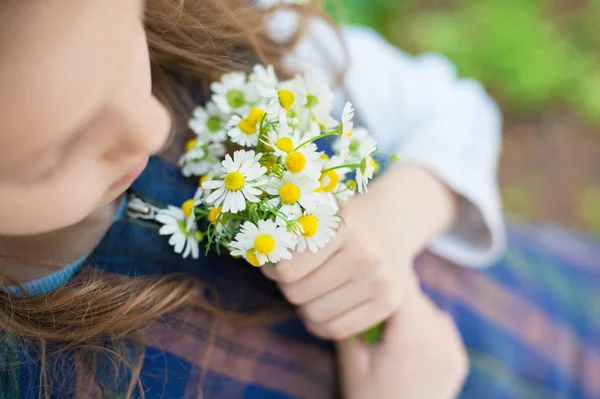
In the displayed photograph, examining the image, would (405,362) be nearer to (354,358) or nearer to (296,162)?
(354,358)

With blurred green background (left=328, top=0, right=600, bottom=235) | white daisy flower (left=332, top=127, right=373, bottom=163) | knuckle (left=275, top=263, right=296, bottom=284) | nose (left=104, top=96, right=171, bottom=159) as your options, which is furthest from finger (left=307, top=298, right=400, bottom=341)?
blurred green background (left=328, top=0, right=600, bottom=235)

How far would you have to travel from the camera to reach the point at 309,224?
57 cm

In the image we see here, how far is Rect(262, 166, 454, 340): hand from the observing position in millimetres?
696

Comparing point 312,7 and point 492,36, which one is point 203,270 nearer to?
point 312,7

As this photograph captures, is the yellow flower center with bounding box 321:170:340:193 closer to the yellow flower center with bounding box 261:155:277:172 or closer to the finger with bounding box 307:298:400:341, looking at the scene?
the yellow flower center with bounding box 261:155:277:172

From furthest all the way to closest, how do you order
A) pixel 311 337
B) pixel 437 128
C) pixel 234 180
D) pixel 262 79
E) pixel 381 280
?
1. pixel 437 128
2. pixel 311 337
3. pixel 381 280
4. pixel 262 79
5. pixel 234 180

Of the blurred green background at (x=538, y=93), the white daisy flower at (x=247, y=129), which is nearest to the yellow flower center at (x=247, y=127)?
the white daisy flower at (x=247, y=129)

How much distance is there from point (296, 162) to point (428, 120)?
0.56m

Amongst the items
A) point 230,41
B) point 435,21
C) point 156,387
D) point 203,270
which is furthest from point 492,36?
point 156,387

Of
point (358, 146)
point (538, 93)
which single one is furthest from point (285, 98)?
point (538, 93)

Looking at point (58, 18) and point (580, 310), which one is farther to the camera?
point (580, 310)

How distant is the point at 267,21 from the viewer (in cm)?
85

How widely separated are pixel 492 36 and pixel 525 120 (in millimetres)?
271

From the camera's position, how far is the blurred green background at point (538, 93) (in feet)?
5.85
